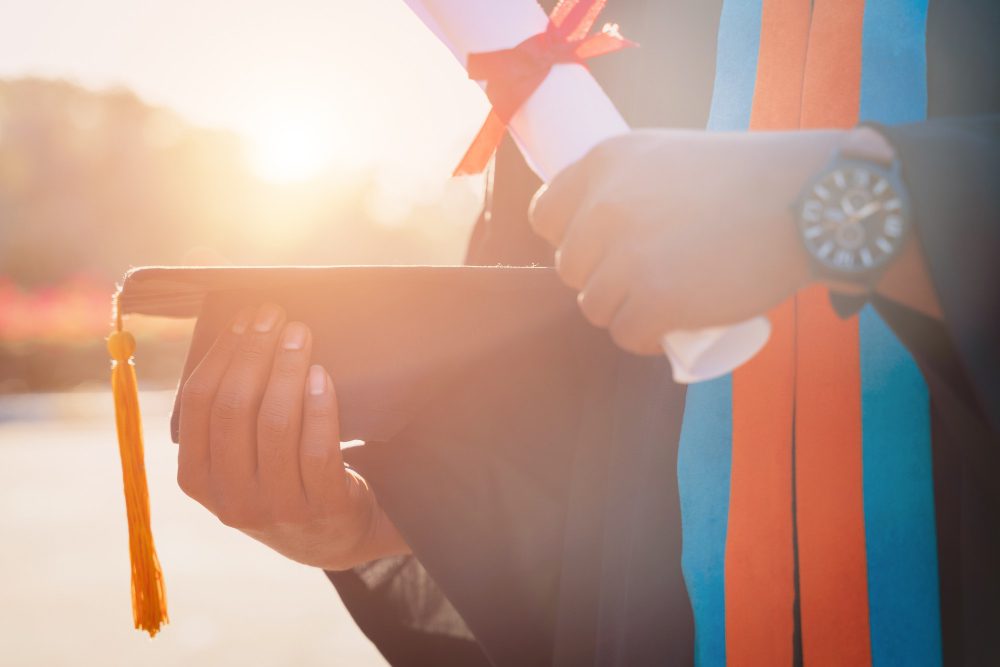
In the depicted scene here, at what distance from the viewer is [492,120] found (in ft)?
2.91

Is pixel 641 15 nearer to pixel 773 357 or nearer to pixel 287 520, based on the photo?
pixel 773 357

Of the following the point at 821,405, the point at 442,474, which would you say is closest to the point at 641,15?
the point at 821,405

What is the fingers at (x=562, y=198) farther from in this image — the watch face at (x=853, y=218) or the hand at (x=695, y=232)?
the watch face at (x=853, y=218)

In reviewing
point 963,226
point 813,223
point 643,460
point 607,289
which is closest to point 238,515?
point 643,460

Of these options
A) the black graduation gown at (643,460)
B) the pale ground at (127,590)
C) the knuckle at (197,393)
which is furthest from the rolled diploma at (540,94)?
the pale ground at (127,590)

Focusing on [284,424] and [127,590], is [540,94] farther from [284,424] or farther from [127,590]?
[127,590]

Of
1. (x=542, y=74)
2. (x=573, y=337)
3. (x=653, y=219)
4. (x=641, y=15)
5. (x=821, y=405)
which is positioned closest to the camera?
(x=653, y=219)

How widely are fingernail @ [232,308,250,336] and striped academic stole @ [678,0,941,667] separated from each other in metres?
0.60

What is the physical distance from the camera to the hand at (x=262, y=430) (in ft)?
3.13

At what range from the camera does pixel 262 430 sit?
950 mm

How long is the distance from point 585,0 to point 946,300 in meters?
0.47

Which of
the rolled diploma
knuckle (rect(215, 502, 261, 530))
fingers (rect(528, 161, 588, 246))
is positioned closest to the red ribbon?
the rolled diploma

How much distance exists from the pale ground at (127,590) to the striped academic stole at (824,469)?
2.73 m

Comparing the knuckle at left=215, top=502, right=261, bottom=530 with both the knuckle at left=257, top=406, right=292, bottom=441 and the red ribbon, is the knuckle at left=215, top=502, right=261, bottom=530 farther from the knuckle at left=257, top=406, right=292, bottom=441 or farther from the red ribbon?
the red ribbon
